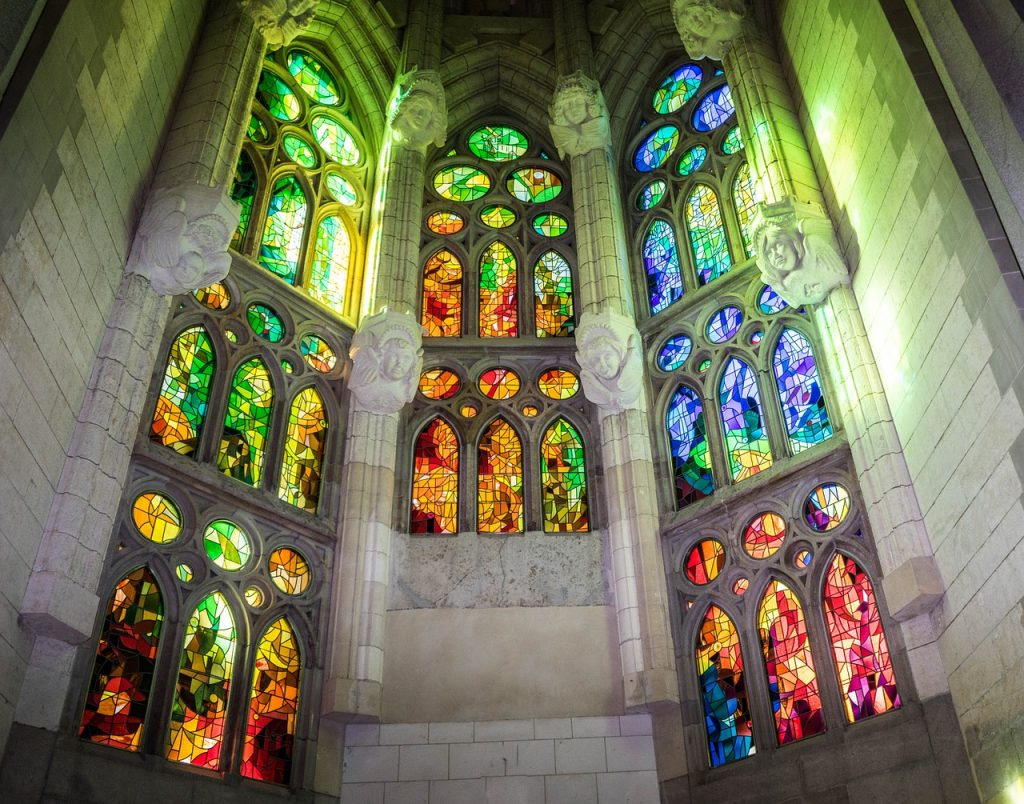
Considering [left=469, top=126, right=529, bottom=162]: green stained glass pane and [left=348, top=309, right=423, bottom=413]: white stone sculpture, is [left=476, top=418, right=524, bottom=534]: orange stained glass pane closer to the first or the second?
[left=348, top=309, right=423, bottom=413]: white stone sculpture

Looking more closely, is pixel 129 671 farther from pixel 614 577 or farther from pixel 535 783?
pixel 614 577

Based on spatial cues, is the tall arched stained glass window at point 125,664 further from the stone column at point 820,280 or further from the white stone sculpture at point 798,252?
the white stone sculpture at point 798,252

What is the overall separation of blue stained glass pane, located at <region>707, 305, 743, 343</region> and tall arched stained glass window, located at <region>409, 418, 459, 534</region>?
11.3 feet

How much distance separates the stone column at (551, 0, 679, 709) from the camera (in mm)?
10516

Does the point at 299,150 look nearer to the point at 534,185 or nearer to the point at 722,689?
the point at 534,185

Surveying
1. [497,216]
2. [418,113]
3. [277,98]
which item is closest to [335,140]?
[277,98]

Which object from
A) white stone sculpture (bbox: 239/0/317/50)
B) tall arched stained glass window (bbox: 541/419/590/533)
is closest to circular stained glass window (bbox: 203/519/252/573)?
tall arched stained glass window (bbox: 541/419/590/533)

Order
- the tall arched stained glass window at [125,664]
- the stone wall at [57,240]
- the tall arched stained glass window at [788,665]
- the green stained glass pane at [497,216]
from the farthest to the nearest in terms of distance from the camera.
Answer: the green stained glass pane at [497,216]
the tall arched stained glass window at [788,665]
the tall arched stained glass window at [125,664]
the stone wall at [57,240]

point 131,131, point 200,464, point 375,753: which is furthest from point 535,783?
point 131,131

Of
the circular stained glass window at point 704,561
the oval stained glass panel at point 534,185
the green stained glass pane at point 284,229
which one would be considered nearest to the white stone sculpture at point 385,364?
the green stained glass pane at point 284,229

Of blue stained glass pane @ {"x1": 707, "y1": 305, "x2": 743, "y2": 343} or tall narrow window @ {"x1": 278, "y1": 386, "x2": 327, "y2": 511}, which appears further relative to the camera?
blue stained glass pane @ {"x1": 707, "y1": 305, "x2": 743, "y2": 343}

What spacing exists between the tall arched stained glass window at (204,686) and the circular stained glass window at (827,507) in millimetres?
5940

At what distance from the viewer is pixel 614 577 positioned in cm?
1126

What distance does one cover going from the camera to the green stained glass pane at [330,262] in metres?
13.5
